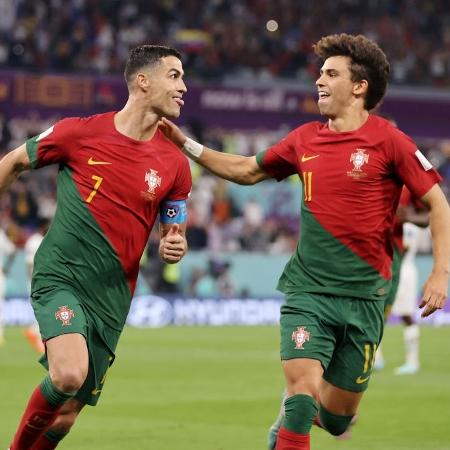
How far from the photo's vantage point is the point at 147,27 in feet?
103

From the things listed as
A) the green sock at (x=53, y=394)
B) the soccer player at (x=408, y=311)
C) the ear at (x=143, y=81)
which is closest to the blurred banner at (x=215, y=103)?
the soccer player at (x=408, y=311)

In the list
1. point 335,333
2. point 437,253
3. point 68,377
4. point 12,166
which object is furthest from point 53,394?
point 437,253

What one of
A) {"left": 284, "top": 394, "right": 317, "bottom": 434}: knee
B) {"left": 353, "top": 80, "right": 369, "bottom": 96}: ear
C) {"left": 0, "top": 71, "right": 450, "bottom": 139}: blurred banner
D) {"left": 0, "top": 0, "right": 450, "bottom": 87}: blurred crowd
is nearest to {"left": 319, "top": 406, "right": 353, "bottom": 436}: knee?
{"left": 284, "top": 394, "right": 317, "bottom": 434}: knee

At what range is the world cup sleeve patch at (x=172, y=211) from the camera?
25.2ft

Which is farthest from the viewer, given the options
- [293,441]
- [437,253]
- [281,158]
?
[281,158]

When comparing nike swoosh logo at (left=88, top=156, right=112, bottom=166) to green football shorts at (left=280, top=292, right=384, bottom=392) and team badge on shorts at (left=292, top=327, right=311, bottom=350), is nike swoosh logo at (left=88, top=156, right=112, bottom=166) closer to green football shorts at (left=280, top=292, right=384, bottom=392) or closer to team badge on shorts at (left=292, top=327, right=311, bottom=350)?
green football shorts at (left=280, top=292, right=384, bottom=392)

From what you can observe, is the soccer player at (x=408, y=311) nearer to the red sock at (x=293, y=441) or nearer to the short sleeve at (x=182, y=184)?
the short sleeve at (x=182, y=184)

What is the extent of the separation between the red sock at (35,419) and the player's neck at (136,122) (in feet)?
5.61

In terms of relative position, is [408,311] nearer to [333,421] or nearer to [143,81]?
[333,421]

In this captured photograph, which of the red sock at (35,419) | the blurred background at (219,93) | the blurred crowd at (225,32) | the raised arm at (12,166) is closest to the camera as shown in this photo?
Result: the red sock at (35,419)

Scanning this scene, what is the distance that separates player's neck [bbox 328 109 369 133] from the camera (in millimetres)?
7797

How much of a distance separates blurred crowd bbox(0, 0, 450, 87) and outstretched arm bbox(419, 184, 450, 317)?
2115 centimetres

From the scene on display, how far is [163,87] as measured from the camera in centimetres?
779

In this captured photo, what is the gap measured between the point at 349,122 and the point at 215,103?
22093 mm
